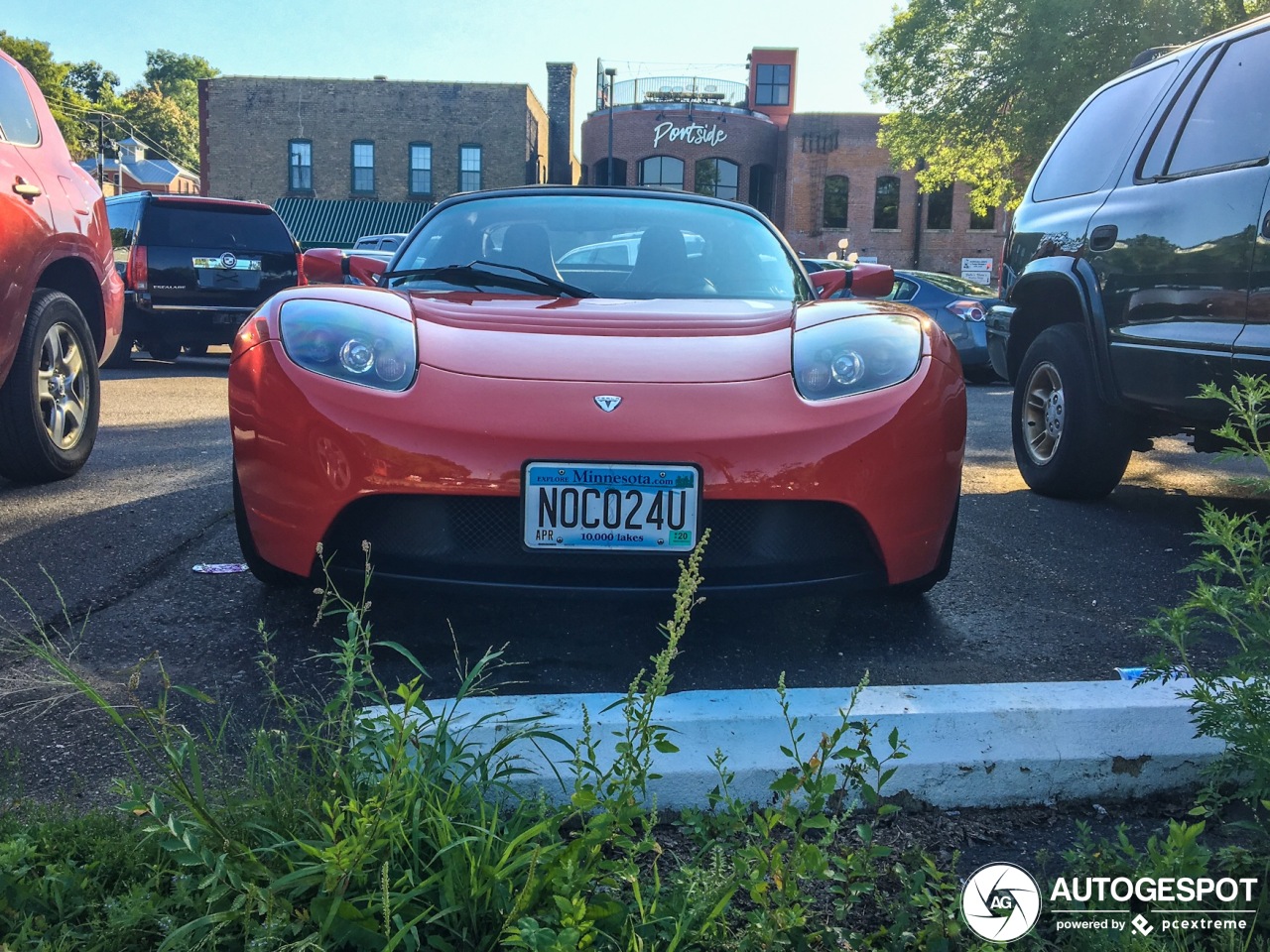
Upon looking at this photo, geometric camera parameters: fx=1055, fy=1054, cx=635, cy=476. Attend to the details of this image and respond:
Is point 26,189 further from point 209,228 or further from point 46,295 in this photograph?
point 209,228

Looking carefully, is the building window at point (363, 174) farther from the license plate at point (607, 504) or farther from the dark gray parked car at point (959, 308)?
the license plate at point (607, 504)

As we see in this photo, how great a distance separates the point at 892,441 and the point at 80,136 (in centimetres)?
7033

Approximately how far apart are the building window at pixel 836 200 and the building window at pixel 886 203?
1.12 meters

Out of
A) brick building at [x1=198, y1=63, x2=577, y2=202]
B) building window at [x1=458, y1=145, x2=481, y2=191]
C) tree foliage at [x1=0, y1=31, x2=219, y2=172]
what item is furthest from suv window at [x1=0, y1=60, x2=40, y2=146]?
tree foliage at [x1=0, y1=31, x2=219, y2=172]

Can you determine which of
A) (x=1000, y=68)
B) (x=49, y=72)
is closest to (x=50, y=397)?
(x=1000, y=68)

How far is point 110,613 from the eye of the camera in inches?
116

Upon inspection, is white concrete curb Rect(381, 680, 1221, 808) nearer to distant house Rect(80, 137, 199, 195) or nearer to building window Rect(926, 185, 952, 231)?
building window Rect(926, 185, 952, 231)

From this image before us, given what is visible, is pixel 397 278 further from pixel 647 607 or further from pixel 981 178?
pixel 981 178

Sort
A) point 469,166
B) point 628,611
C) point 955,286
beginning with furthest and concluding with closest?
point 469,166 → point 955,286 → point 628,611

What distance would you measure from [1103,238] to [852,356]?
2.26 meters

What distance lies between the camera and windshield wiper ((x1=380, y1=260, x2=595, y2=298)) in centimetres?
352

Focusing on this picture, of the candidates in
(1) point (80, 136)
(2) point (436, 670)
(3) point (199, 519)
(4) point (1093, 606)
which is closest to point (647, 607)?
(2) point (436, 670)

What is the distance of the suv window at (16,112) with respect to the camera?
450cm

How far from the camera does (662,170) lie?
41.2 m
